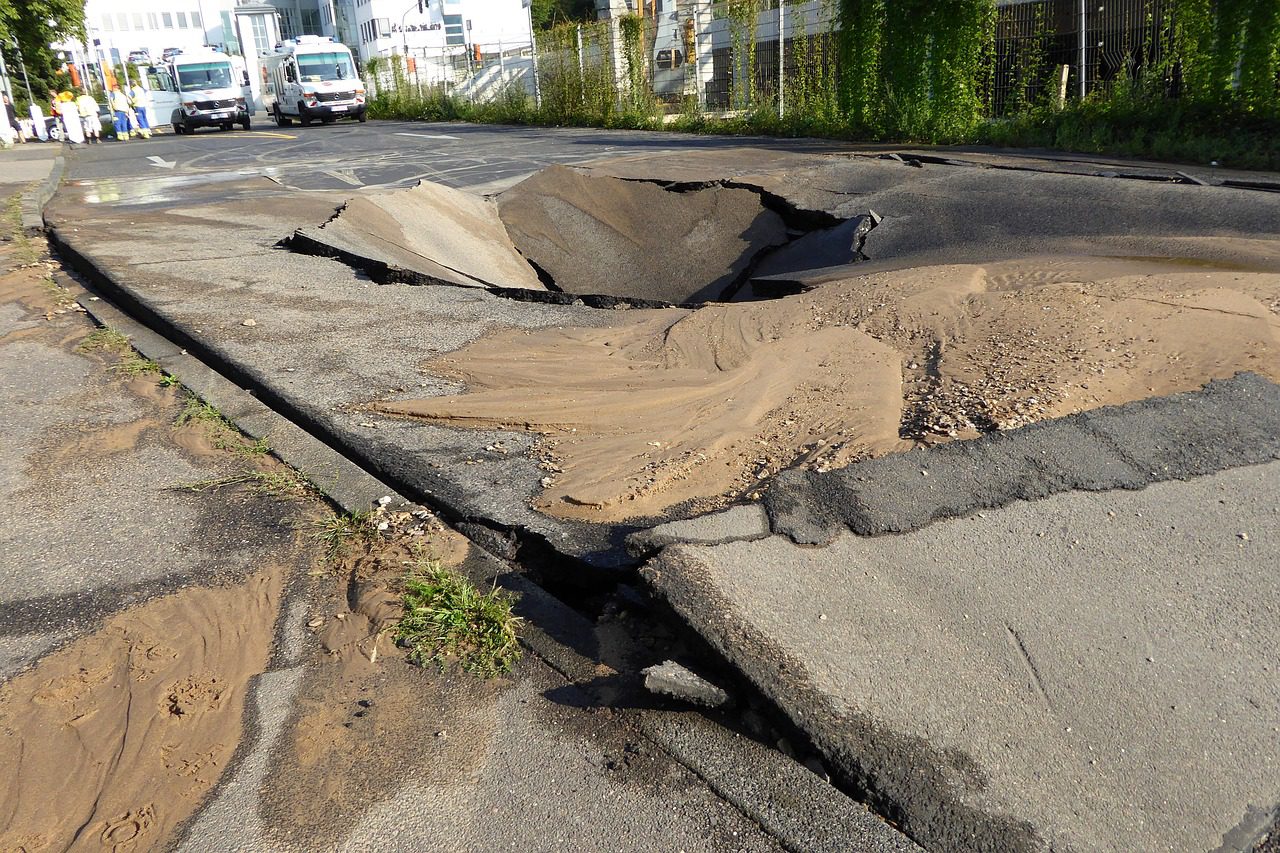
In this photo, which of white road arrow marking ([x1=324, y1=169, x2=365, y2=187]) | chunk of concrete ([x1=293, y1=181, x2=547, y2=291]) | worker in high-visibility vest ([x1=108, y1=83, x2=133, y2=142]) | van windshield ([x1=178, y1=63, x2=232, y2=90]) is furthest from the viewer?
van windshield ([x1=178, y1=63, x2=232, y2=90])

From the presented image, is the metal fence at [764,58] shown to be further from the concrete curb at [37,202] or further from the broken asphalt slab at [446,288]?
the concrete curb at [37,202]

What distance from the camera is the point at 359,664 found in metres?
2.76

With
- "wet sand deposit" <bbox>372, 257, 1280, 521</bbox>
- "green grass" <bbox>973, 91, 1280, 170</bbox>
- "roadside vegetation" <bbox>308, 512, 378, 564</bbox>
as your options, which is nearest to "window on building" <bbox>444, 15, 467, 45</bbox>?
"green grass" <bbox>973, 91, 1280, 170</bbox>

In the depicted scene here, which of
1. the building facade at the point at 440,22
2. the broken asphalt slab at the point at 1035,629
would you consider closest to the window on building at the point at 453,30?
the building facade at the point at 440,22

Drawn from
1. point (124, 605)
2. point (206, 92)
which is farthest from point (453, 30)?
point (124, 605)

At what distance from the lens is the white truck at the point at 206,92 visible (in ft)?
105

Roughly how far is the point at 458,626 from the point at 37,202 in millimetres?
12989

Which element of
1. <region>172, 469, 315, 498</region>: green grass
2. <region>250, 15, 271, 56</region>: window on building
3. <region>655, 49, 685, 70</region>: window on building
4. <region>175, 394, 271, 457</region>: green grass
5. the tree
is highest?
<region>250, 15, 271, 56</region>: window on building

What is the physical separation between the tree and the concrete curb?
17.4m

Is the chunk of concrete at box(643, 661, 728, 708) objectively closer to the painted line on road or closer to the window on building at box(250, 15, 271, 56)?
the painted line on road

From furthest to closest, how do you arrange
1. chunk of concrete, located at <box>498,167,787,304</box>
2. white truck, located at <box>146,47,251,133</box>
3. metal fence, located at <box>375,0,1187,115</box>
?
white truck, located at <box>146,47,251,133</box> → metal fence, located at <box>375,0,1187,115</box> → chunk of concrete, located at <box>498,167,787,304</box>

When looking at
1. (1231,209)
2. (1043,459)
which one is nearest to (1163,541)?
(1043,459)

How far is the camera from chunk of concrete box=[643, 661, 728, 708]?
241 centimetres

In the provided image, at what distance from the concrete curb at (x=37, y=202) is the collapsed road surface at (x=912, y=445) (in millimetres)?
3649
